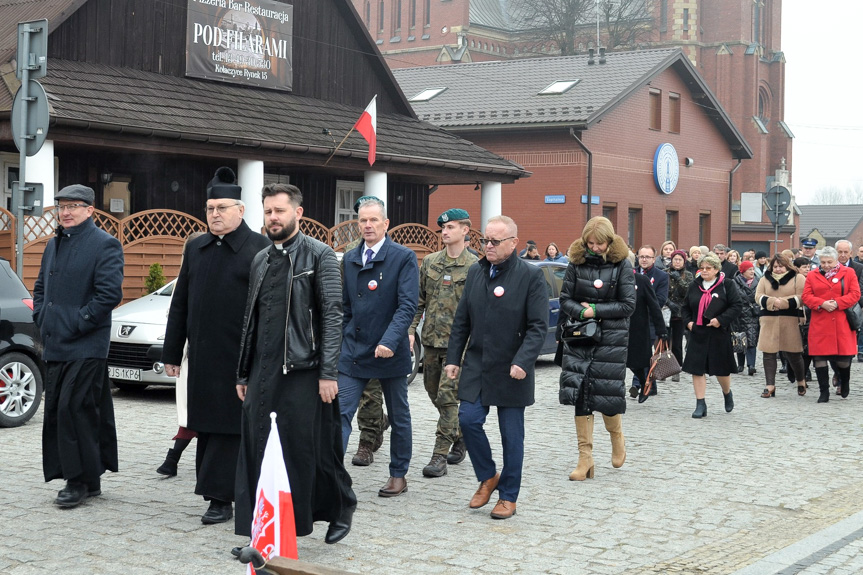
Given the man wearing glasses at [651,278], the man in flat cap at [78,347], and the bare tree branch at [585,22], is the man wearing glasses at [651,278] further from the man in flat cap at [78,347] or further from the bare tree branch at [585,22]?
the bare tree branch at [585,22]

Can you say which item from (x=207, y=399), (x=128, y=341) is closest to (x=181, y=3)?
(x=128, y=341)

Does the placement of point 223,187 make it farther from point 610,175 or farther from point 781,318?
point 610,175

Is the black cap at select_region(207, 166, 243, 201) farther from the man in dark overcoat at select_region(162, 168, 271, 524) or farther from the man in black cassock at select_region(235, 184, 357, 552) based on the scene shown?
the man in black cassock at select_region(235, 184, 357, 552)

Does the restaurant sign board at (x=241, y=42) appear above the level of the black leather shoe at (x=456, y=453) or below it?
above

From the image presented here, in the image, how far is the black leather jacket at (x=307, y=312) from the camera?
6.04 m

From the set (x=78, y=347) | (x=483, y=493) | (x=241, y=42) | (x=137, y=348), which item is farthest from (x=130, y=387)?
(x=241, y=42)

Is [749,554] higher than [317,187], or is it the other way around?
[317,187]

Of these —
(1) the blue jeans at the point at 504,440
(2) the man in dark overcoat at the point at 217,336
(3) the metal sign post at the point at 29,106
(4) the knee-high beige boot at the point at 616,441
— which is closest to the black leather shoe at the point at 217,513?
(2) the man in dark overcoat at the point at 217,336

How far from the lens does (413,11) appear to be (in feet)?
242

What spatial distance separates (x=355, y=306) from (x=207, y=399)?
154 cm

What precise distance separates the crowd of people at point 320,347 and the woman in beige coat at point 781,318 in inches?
246

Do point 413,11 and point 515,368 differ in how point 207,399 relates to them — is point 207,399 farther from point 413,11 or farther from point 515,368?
point 413,11

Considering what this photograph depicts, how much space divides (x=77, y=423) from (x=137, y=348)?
5.28 m

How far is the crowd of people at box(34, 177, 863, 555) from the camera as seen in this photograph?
6.08m
